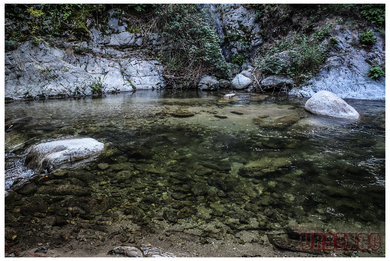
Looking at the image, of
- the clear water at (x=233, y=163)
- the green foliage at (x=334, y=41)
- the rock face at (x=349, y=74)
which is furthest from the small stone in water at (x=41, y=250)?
the green foliage at (x=334, y=41)

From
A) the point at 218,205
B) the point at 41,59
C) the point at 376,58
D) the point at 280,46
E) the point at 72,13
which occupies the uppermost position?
the point at 72,13

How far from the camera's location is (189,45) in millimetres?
11938

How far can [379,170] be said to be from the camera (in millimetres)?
2738

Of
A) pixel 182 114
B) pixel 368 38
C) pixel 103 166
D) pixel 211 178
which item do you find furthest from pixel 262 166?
pixel 368 38

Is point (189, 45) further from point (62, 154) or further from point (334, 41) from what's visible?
point (62, 154)

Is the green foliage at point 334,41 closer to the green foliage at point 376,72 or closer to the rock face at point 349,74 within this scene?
the rock face at point 349,74

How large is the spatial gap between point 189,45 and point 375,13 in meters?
9.43

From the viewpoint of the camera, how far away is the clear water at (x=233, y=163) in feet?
6.85

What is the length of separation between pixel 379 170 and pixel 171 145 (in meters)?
3.12

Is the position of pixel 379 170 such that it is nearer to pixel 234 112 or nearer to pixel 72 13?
pixel 234 112

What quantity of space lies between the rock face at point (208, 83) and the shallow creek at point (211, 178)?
276 inches

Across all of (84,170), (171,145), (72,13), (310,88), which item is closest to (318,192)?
(171,145)

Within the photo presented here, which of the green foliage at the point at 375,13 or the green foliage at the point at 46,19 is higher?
the green foliage at the point at 375,13

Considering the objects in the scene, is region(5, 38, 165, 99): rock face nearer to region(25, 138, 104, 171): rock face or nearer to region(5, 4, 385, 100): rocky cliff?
region(5, 4, 385, 100): rocky cliff
